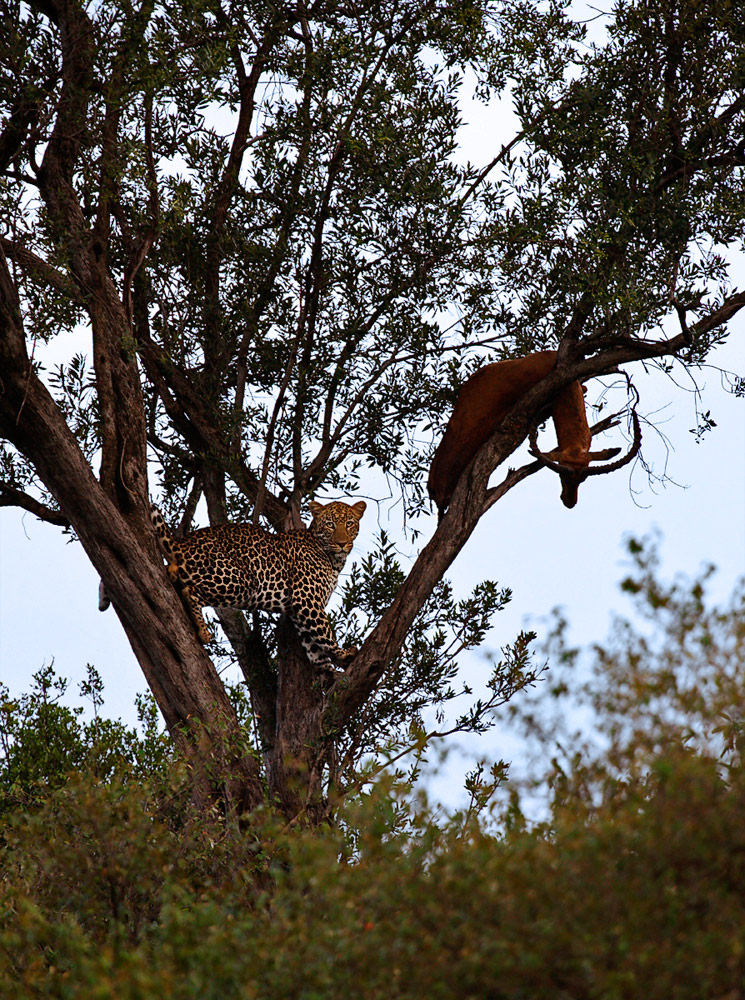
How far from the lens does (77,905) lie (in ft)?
20.1

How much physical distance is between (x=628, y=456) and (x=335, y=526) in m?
2.75

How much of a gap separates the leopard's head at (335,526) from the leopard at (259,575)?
21mm

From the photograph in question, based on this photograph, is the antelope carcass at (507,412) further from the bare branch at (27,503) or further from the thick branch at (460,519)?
the bare branch at (27,503)

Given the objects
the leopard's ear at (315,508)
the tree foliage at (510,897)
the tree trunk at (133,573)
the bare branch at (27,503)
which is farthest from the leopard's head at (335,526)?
the tree foliage at (510,897)

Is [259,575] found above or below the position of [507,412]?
below

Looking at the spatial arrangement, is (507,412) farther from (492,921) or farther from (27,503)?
(492,921)

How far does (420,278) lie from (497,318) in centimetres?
80

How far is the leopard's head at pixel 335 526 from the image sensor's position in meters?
10.2

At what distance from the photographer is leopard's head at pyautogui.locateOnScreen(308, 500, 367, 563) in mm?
10156

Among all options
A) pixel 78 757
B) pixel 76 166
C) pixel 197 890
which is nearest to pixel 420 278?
pixel 76 166

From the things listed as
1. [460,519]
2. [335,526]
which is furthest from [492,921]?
[335,526]

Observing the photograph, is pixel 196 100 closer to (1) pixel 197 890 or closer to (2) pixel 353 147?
(2) pixel 353 147

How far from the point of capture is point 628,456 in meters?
8.96

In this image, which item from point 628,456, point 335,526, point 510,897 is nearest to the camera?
point 510,897
